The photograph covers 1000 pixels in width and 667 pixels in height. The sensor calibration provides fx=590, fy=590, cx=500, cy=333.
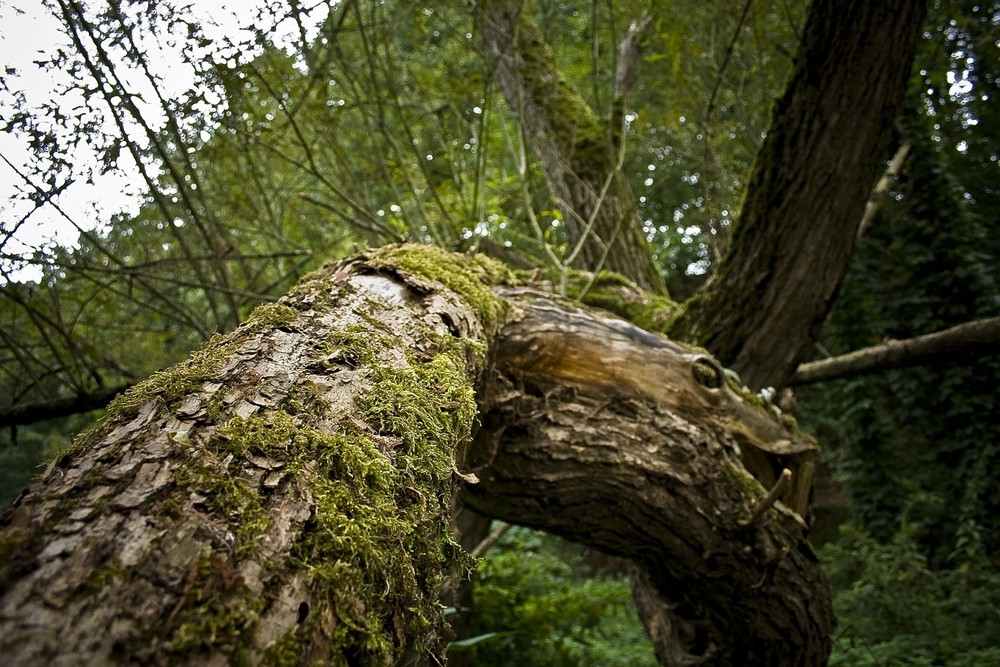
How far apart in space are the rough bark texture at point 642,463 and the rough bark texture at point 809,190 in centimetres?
89

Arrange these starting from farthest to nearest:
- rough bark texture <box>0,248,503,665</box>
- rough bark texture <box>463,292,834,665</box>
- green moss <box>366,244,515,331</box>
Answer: rough bark texture <box>463,292,834,665</box> → green moss <box>366,244,515,331</box> → rough bark texture <box>0,248,503,665</box>

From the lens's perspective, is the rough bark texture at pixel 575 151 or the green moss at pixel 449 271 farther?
the rough bark texture at pixel 575 151

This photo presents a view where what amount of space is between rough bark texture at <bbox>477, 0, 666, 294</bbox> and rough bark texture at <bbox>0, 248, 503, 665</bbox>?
305 centimetres

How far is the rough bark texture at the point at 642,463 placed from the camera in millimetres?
1812

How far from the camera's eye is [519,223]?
541cm

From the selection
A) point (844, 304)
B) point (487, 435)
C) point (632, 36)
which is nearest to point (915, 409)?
point (844, 304)

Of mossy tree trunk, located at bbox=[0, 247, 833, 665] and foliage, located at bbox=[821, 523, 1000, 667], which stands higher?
mossy tree trunk, located at bbox=[0, 247, 833, 665]

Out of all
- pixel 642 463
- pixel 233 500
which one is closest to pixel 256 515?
pixel 233 500

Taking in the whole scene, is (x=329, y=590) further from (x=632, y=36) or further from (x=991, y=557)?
(x=991, y=557)

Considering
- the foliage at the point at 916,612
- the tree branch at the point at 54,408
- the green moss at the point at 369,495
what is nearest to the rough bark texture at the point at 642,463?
the green moss at the point at 369,495

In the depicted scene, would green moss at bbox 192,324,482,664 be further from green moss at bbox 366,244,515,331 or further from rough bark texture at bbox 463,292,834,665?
rough bark texture at bbox 463,292,834,665

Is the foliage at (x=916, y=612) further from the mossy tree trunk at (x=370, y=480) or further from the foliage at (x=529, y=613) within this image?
the mossy tree trunk at (x=370, y=480)

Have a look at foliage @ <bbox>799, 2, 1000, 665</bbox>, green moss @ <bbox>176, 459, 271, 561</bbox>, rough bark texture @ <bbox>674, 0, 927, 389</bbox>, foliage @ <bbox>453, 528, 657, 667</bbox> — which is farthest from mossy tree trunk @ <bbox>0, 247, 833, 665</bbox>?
foliage @ <bbox>799, 2, 1000, 665</bbox>

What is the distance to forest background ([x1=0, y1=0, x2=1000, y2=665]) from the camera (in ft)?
7.54
